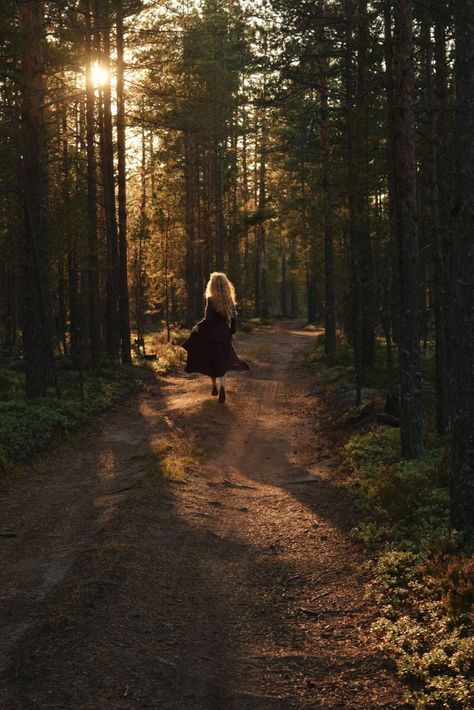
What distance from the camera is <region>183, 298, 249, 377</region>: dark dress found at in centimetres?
1488

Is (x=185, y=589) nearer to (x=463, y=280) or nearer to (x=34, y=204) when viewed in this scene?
(x=463, y=280)

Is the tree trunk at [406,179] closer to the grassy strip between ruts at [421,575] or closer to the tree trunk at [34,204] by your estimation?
the grassy strip between ruts at [421,575]

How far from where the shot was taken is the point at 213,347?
14953 mm

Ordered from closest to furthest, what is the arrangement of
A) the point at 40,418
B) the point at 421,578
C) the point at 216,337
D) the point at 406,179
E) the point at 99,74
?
the point at 421,578 → the point at 406,179 → the point at 40,418 → the point at 216,337 → the point at 99,74

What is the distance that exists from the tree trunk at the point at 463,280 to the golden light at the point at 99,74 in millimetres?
15209

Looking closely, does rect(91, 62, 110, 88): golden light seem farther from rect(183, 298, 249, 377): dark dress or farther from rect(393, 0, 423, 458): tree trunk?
rect(393, 0, 423, 458): tree trunk

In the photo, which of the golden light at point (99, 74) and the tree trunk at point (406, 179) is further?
the golden light at point (99, 74)

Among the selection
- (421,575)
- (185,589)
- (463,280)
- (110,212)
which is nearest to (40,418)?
(185,589)

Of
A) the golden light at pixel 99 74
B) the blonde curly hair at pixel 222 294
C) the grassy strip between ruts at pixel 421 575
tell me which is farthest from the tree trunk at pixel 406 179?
the golden light at pixel 99 74

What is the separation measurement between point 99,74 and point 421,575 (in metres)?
18.2

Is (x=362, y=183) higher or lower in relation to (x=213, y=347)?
higher

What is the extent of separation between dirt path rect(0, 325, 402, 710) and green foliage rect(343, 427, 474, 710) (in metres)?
0.22

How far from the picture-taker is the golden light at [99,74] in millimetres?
19266

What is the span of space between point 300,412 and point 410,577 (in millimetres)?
9842
